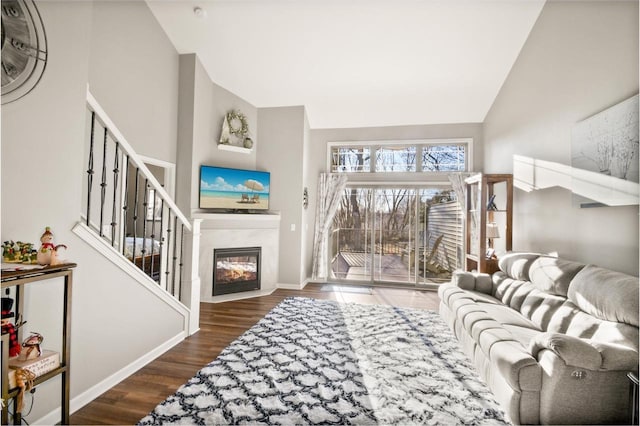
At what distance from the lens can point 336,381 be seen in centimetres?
232

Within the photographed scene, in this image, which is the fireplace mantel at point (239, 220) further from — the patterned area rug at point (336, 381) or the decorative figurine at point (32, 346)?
the decorative figurine at point (32, 346)

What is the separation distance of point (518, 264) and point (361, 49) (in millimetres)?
3176

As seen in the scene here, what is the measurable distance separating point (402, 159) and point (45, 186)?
507cm

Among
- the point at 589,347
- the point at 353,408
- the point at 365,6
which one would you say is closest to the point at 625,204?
the point at 589,347

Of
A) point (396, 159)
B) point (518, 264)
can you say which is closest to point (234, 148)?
point (396, 159)

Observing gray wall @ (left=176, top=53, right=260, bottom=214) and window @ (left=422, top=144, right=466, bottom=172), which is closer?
gray wall @ (left=176, top=53, right=260, bottom=214)

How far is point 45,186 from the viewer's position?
1.75 metres

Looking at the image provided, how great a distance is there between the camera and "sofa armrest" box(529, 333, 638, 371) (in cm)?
165

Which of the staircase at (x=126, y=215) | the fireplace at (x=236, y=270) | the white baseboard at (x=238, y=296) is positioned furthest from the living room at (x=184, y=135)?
the fireplace at (x=236, y=270)

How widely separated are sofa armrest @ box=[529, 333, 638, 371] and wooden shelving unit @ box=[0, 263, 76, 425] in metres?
2.76

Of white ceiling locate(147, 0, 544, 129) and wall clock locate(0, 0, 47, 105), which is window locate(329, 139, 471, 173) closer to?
white ceiling locate(147, 0, 544, 129)

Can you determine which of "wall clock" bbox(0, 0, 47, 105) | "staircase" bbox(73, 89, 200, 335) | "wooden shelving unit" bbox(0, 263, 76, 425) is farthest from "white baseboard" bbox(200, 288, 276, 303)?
"wall clock" bbox(0, 0, 47, 105)

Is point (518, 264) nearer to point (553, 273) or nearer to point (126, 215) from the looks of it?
point (553, 273)

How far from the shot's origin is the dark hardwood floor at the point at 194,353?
6.35 ft
